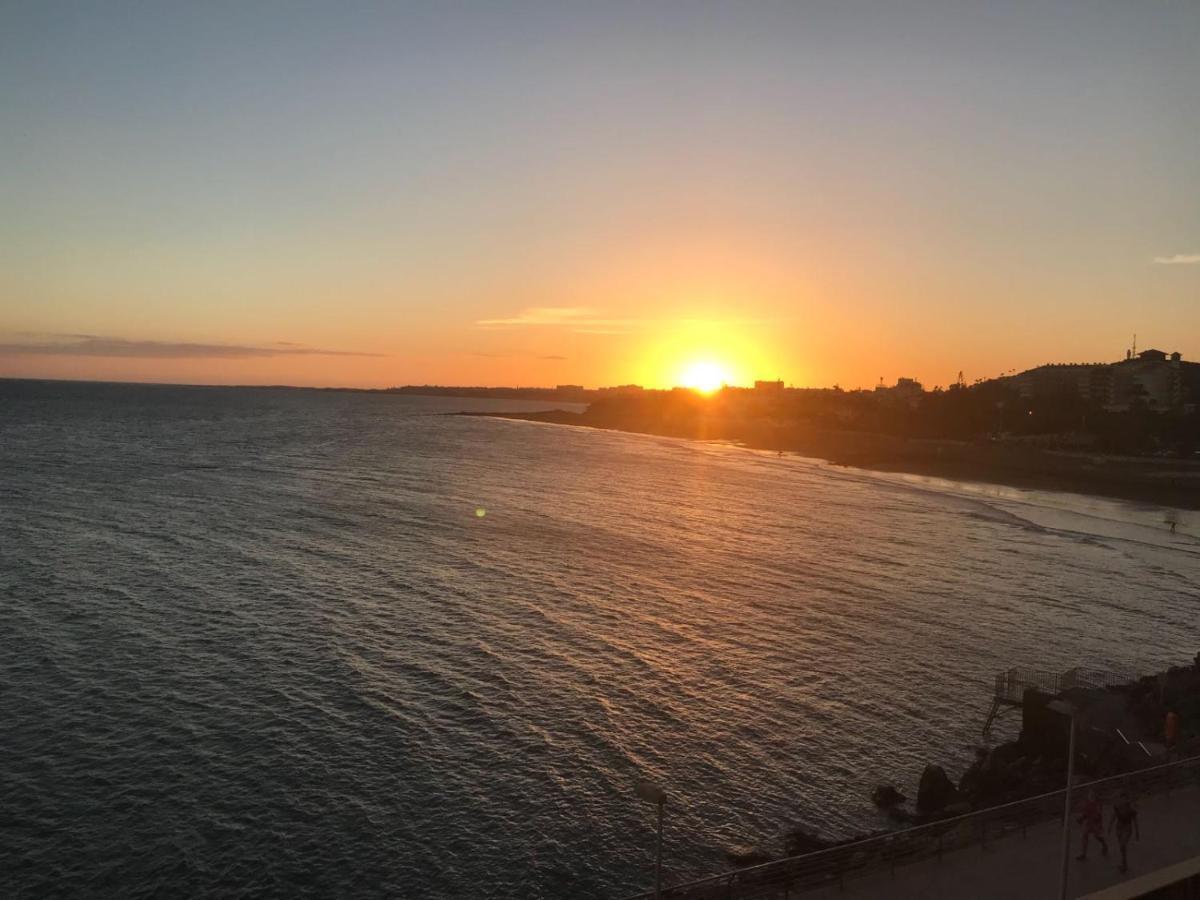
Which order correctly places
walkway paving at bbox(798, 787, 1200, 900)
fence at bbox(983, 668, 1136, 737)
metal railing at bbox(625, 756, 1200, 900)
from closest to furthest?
metal railing at bbox(625, 756, 1200, 900) < walkway paving at bbox(798, 787, 1200, 900) < fence at bbox(983, 668, 1136, 737)

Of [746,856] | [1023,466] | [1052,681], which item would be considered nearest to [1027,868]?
[746,856]

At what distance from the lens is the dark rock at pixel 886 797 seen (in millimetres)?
24484

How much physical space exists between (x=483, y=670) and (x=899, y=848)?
21018 mm

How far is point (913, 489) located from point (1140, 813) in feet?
291

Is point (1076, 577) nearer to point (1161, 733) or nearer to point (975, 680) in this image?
point (975, 680)

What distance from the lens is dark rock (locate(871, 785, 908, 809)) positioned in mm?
24484

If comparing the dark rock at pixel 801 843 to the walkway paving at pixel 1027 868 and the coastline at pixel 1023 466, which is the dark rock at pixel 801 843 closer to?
the walkway paving at pixel 1027 868

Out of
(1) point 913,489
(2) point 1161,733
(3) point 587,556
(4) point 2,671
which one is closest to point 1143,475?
(1) point 913,489

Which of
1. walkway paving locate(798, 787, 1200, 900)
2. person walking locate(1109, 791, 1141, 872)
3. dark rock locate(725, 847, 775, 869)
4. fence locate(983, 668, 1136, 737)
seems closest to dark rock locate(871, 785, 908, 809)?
dark rock locate(725, 847, 775, 869)

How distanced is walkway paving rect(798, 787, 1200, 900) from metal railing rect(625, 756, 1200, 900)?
21cm

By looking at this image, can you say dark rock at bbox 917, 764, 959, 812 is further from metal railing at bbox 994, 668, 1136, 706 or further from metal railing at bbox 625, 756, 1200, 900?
metal railing at bbox 994, 668, 1136, 706

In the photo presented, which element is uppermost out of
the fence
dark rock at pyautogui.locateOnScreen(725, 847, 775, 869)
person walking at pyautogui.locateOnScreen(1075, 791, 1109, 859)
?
person walking at pyautogui.locateOnScreen(1075, 791, 1109, 859)

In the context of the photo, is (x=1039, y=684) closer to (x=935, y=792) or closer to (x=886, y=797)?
(x=935, y=792)

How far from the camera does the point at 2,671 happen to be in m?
31.5
